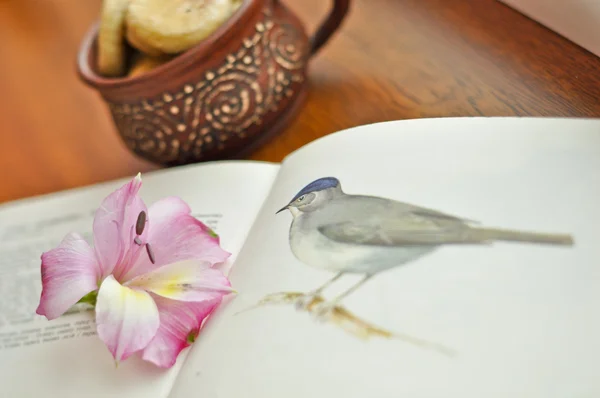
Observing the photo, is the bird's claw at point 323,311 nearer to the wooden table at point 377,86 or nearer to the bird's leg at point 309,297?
the bird's leg at point 309,297

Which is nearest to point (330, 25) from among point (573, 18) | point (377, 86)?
point (377, 86)

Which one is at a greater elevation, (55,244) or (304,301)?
(304,301)

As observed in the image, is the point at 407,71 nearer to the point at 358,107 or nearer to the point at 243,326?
the point at 358,107

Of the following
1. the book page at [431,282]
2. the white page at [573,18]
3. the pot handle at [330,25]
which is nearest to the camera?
the book page at [431,282]

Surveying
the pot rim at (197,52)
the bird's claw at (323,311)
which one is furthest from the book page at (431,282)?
the pot rim at (197,52)

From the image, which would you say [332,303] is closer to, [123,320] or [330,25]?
[123,320]

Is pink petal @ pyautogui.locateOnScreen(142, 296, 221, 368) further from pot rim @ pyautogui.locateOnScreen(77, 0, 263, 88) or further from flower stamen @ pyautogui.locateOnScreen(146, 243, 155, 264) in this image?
pot rim @ pyautogui.locateOnScreen(77, 0, 263, 88)

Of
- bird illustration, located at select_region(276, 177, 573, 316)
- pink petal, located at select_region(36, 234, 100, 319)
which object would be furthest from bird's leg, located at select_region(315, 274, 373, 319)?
pink petal, located at select_region(36, 234, 100, 319)

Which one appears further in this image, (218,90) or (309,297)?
(218,90)
